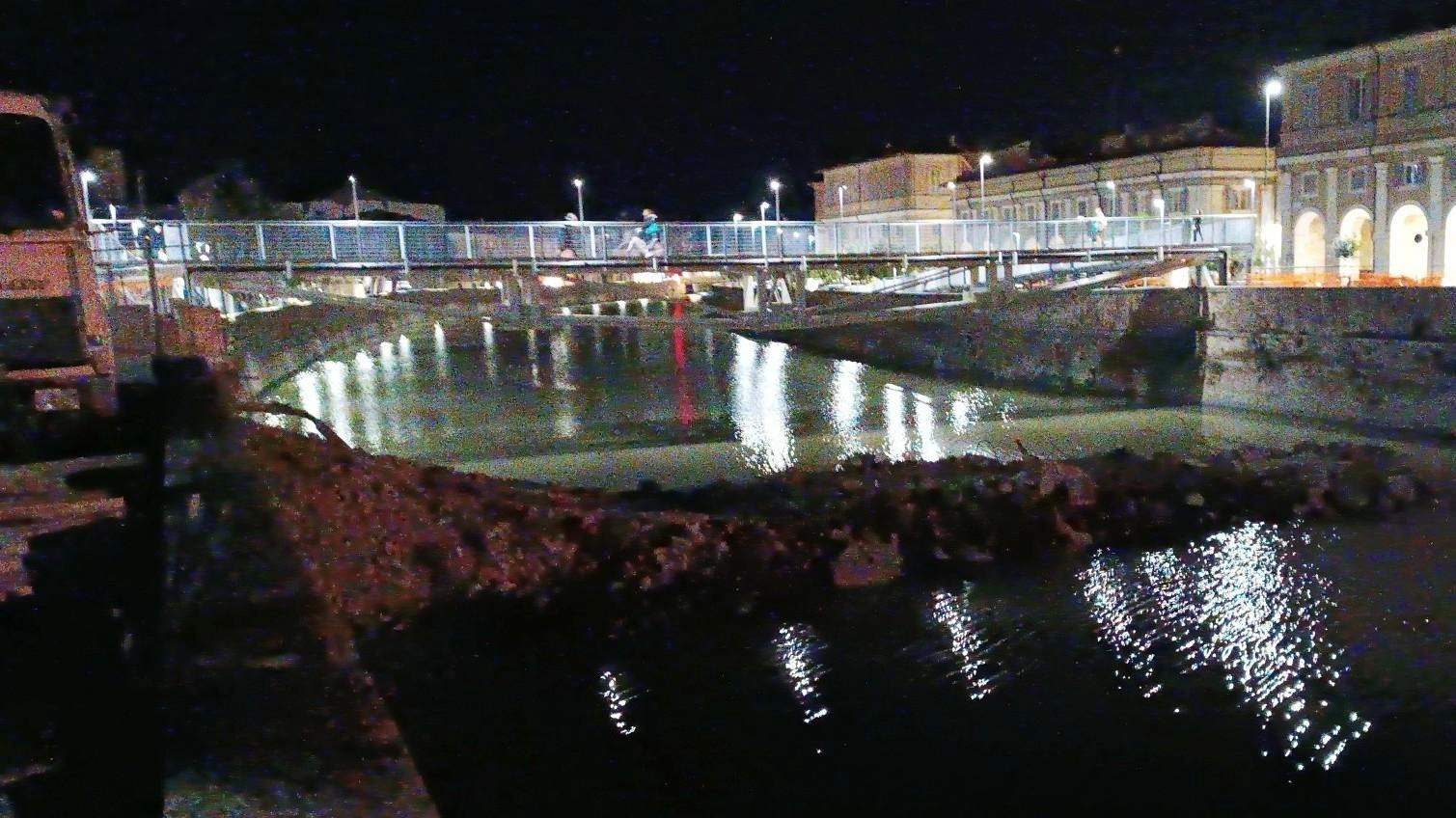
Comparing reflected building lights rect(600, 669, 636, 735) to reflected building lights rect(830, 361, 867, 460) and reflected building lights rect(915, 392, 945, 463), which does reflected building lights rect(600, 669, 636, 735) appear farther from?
reflected building lights rect(830, 361, 867, 460)

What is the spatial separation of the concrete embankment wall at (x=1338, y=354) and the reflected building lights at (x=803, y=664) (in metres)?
16.6

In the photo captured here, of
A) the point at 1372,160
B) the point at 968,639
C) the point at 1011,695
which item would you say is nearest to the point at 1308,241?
the point at 1372,160

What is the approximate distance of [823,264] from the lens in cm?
3106

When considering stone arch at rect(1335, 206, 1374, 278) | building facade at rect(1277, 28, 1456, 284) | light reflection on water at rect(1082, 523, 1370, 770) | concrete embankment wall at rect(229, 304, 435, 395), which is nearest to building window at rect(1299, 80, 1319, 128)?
building facade at rect(1277, 28, 1456, 284)

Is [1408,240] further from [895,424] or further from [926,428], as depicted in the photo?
[895,424]

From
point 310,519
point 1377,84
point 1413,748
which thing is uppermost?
point 1377,84

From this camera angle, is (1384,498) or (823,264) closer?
(1384,498)

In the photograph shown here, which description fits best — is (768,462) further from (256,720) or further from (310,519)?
(256,720)

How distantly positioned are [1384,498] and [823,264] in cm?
1720

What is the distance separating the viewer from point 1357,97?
40625 mm

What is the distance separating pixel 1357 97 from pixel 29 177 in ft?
140

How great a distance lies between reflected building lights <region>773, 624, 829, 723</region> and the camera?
10.1 m

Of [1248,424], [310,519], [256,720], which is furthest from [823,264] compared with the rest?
[256,720]

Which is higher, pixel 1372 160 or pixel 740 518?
pixel 1372 160
